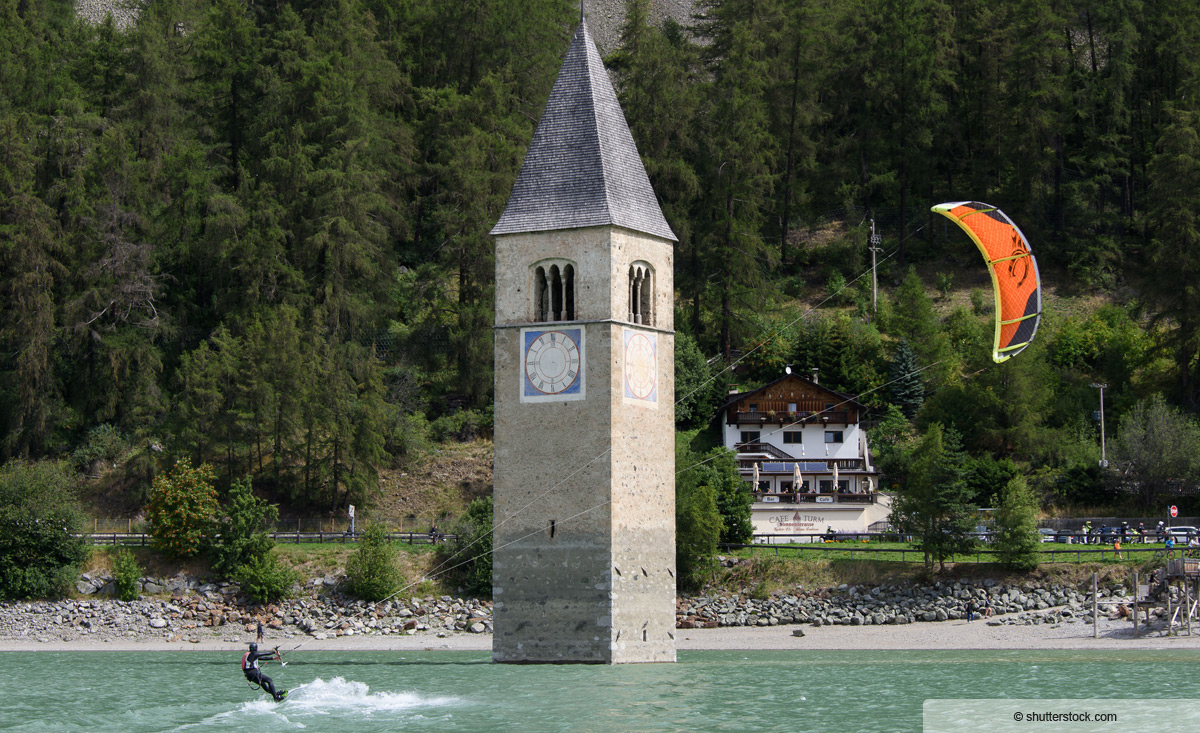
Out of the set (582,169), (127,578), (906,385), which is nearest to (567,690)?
(582,169)

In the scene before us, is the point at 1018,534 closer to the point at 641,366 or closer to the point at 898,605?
the point at 898,605

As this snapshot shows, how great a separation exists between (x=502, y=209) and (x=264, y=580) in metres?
22.5

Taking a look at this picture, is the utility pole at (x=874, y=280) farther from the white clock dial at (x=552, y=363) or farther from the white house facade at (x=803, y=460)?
the white clock dial at (x=552, y=363)

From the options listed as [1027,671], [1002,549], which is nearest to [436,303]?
[1002,549]

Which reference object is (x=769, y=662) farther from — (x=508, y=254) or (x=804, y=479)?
(x=804, y=479)

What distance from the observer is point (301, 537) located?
55.8m

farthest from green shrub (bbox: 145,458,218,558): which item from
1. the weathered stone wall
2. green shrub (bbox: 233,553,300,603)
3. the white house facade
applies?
the white house facade

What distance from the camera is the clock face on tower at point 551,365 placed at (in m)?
38.1

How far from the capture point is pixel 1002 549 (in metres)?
Result: 50.5

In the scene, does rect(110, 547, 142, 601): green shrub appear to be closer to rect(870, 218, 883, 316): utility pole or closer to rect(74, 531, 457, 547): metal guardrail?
rect(74, 531, 457, 547): metal guardrail

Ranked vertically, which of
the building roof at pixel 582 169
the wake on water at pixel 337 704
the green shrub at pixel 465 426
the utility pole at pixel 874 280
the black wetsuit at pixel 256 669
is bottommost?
the wake on water at pixel 337 704

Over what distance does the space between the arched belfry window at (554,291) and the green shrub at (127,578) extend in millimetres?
20856

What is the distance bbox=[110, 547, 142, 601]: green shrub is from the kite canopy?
30.8 m

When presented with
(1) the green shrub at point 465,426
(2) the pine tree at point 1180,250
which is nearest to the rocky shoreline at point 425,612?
(1) the green shrub at point 465,426
